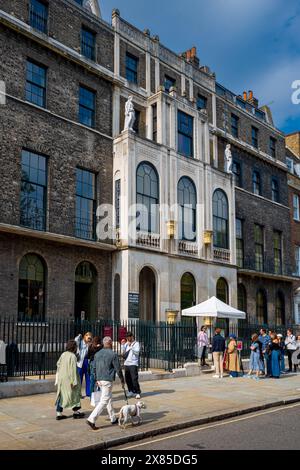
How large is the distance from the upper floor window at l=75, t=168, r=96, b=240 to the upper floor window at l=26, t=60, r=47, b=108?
3.34 meters

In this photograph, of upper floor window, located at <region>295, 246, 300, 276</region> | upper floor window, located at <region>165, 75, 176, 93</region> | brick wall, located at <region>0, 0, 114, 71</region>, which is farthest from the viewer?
upper floor window, located at <region>295, 246, 300, 276</region>

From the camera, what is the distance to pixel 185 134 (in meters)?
26.9

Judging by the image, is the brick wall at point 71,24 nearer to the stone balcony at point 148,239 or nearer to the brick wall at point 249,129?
the stone balcony at point 148,239

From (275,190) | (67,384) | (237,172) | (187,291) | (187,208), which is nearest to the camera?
(67,384)

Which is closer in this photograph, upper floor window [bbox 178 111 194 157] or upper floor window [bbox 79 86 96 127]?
upper floor window [bbox 79 86 96 127]

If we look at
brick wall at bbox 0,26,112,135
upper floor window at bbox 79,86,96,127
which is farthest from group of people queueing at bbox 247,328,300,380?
upper floor window at bbox 79,86,96,127

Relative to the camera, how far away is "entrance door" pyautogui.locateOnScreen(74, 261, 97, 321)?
21891 mm

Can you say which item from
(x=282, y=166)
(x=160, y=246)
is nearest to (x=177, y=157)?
(x=160, y=246)

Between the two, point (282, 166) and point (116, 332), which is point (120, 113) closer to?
point (116, 332)

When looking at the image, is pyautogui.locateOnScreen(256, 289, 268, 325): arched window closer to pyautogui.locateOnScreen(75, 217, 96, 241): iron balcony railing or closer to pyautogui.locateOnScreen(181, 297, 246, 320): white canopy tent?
pyautogui.locateOnScreen(181, 297, 246, 320): white canopy tent

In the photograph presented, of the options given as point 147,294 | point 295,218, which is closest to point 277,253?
point 295,218

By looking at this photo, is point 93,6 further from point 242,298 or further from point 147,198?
point 242,298

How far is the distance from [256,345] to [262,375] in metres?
1.36

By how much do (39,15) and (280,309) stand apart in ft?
76.3
